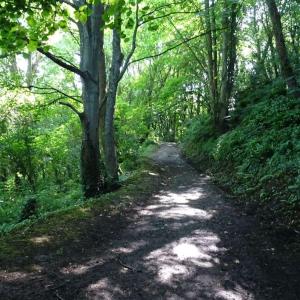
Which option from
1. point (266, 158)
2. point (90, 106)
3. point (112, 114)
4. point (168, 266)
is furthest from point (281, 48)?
point (168, 266)

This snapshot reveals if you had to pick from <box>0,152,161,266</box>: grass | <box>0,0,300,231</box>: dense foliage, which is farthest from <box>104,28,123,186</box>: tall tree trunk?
<box>0,152,161,266</box>: grass

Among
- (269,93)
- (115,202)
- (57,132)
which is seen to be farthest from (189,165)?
(115,202)

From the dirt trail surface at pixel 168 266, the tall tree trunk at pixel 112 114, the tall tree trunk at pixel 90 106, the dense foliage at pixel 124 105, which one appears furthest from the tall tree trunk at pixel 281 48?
the dirt trail surface at pixel 168 266

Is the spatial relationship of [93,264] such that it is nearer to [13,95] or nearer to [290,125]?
[290,125]

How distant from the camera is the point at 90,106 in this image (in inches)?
379

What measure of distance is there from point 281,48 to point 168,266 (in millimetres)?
8831

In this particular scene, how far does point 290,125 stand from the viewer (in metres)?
10.5

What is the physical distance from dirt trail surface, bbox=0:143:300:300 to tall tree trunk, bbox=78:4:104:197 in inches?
89.2

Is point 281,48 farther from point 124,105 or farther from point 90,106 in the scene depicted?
point 124,105

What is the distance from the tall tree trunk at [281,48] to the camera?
11.1 metres

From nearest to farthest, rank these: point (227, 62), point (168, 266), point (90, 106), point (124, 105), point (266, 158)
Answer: point (168, 266), point (90, 106), point (266, 158), point (227, 62), point (124, 105)

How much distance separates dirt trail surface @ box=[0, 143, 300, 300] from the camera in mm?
4230

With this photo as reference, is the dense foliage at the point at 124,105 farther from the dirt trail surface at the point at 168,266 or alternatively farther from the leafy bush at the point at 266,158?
the dirt trail surface at the point at 168,266

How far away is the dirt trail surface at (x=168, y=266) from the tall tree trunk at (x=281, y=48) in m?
5.94
